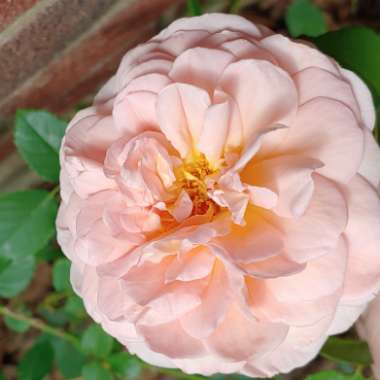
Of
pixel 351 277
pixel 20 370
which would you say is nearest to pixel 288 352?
pixel 351 277

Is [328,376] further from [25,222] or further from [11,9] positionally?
[11,9]

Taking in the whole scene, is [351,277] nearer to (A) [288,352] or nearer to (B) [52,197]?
(A) [288,352]

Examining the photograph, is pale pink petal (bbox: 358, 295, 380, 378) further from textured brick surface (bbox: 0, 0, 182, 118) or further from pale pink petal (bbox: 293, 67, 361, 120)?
textured brick surface (bbox: 0, 0, 182, 118)

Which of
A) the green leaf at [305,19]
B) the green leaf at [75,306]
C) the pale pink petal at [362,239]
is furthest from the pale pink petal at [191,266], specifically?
the green leaf at [305,19]

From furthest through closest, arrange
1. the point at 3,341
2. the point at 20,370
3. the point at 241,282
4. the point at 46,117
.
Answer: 1. the point at 3,341
2. the point at 20,370
3. the point at 46,117
4. the point at 241,282

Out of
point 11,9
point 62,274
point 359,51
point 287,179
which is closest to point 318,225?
point 287,179

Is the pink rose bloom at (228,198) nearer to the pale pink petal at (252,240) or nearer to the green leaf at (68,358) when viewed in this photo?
the pale pink petal at (252,240)
